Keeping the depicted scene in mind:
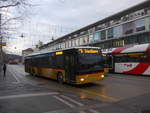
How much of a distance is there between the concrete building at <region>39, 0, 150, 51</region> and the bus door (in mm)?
26888

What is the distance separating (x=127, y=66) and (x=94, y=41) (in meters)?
34.2

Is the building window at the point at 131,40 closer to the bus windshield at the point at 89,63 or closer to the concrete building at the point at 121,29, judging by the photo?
the concrete building at the point at 121,29

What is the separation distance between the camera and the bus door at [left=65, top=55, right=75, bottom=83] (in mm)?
11172

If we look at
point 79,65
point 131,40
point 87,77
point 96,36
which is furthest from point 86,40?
point 79,65

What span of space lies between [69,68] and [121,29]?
3340 cm

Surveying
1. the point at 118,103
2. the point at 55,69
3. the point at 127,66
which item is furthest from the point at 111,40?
the point at 118,103

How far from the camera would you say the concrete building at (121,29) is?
35.5m

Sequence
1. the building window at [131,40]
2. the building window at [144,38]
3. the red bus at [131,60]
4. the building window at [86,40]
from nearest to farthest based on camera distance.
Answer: the red bus at [131,60], the building window at [144,38], the building window at [131,40], the building window at [86,40]

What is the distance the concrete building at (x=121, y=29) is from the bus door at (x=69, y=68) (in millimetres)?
26888

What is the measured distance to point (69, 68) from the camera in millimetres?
11539

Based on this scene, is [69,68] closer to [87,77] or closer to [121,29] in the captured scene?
[87,77]

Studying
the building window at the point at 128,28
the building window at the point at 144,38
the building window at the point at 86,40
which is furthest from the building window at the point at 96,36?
the building window at the point at 144,38

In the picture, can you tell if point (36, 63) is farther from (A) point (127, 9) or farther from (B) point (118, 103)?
(A) point (127, 9)

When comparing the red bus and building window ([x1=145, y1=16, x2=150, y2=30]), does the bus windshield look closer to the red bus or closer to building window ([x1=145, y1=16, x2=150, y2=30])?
the red bus
